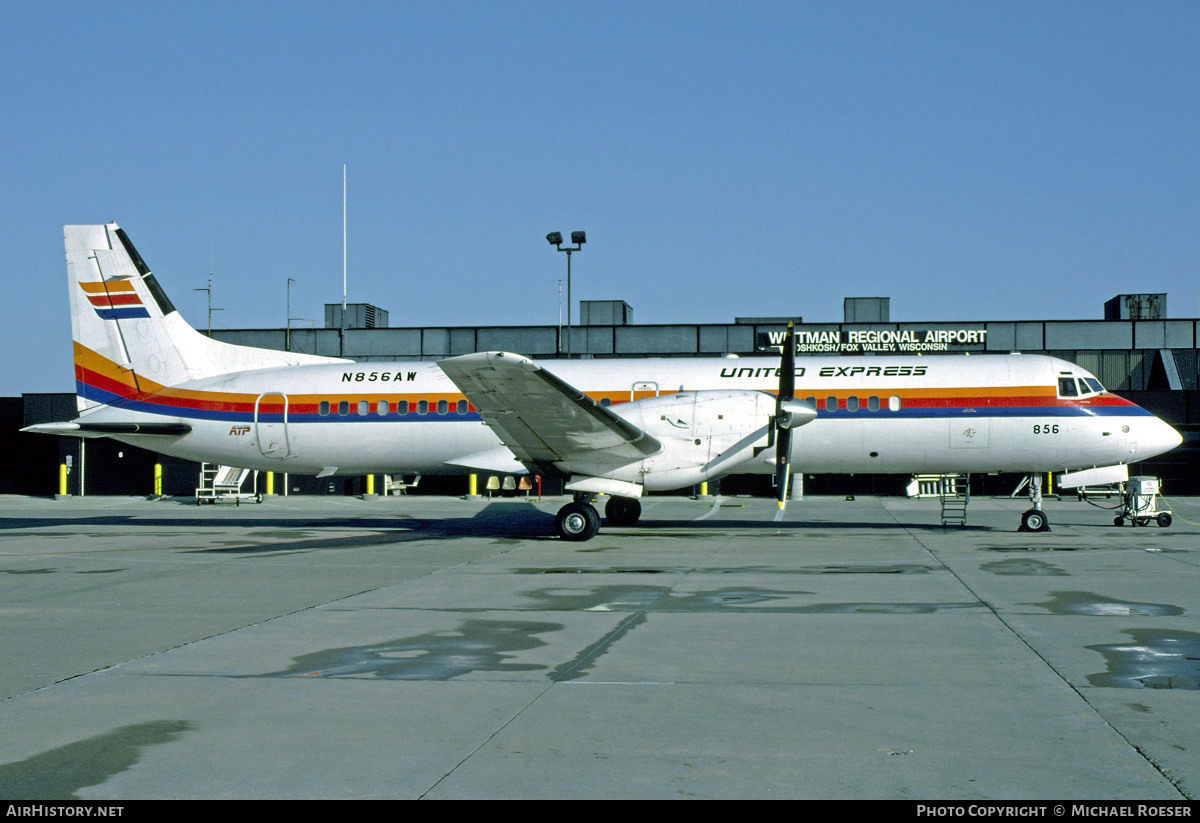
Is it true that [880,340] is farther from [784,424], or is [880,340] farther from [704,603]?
[704,603]

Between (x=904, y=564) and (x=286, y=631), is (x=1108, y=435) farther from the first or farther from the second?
(x=286, y=631)

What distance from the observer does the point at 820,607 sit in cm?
1174

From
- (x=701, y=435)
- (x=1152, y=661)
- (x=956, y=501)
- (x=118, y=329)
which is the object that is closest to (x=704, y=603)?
(x=1152, y=661)

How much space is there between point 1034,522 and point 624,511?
9.53 m

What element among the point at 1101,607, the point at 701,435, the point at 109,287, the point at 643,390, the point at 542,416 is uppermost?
the point at 109,287

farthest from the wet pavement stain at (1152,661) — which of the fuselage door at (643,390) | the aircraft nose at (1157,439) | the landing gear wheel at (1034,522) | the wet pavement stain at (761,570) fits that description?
the fuselage door at (643,390)

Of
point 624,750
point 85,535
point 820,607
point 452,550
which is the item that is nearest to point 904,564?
point 820,607

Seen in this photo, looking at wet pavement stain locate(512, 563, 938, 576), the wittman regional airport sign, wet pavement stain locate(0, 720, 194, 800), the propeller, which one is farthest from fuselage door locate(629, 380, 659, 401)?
the wittman regional airport sign

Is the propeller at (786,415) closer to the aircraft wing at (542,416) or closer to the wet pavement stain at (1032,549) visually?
the aircraft wing at (542,416)

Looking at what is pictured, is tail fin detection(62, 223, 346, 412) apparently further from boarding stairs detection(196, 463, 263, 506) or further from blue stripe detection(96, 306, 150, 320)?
boarding stairs detection(196, 463, 263, 506)

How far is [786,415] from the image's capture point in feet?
67.3

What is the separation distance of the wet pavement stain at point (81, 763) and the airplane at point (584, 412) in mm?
11919

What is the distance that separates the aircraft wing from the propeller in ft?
8.11

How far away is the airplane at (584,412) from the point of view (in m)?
20.7
